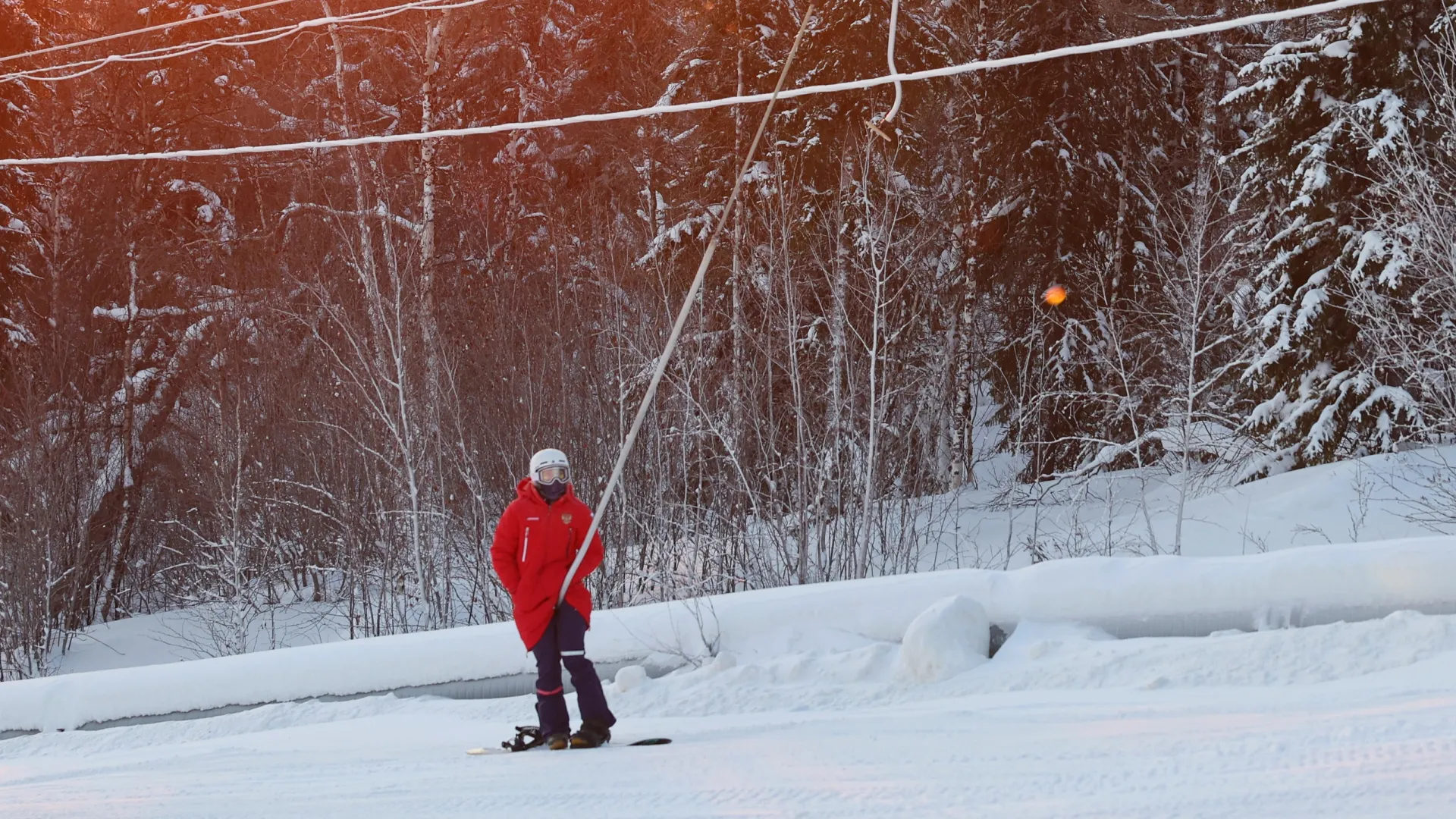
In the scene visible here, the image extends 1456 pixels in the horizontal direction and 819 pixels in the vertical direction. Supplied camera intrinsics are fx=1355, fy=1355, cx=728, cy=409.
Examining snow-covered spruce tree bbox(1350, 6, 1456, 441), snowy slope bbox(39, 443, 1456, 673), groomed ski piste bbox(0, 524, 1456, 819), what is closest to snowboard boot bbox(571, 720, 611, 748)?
groomed ski piste bbox(0, 524, 1456, 819)

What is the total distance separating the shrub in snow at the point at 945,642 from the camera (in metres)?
8.50

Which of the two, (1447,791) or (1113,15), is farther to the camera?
(1113,15)

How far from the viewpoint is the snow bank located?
8.30 metres

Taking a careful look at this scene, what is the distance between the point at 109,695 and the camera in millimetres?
10492

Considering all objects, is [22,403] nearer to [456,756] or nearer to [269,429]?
[269,429]

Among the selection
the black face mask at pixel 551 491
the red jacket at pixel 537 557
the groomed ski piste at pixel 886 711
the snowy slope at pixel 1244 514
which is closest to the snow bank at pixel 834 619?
the groomed ski piste at pixel 886 711

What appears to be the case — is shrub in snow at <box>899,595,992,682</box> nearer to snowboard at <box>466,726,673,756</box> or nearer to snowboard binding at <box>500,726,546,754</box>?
snowboard at <box>466,726,673,756</box>

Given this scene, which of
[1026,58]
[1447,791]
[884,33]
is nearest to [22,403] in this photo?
[884,33]

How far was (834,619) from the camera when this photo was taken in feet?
30.9

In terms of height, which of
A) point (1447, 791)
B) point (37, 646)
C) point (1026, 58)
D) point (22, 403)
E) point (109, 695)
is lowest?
point (37, 646)

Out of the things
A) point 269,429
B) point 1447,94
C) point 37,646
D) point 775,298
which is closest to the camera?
point 1447,94

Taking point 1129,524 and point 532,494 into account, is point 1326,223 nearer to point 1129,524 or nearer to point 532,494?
point 1129,524

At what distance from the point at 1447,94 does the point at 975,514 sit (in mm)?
8664

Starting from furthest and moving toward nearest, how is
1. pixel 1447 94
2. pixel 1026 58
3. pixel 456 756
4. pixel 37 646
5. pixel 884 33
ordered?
pixel 884 33 < pixel 37 646 < pixel 1447 94 < pixel 1026 58 < pixel 456 756
